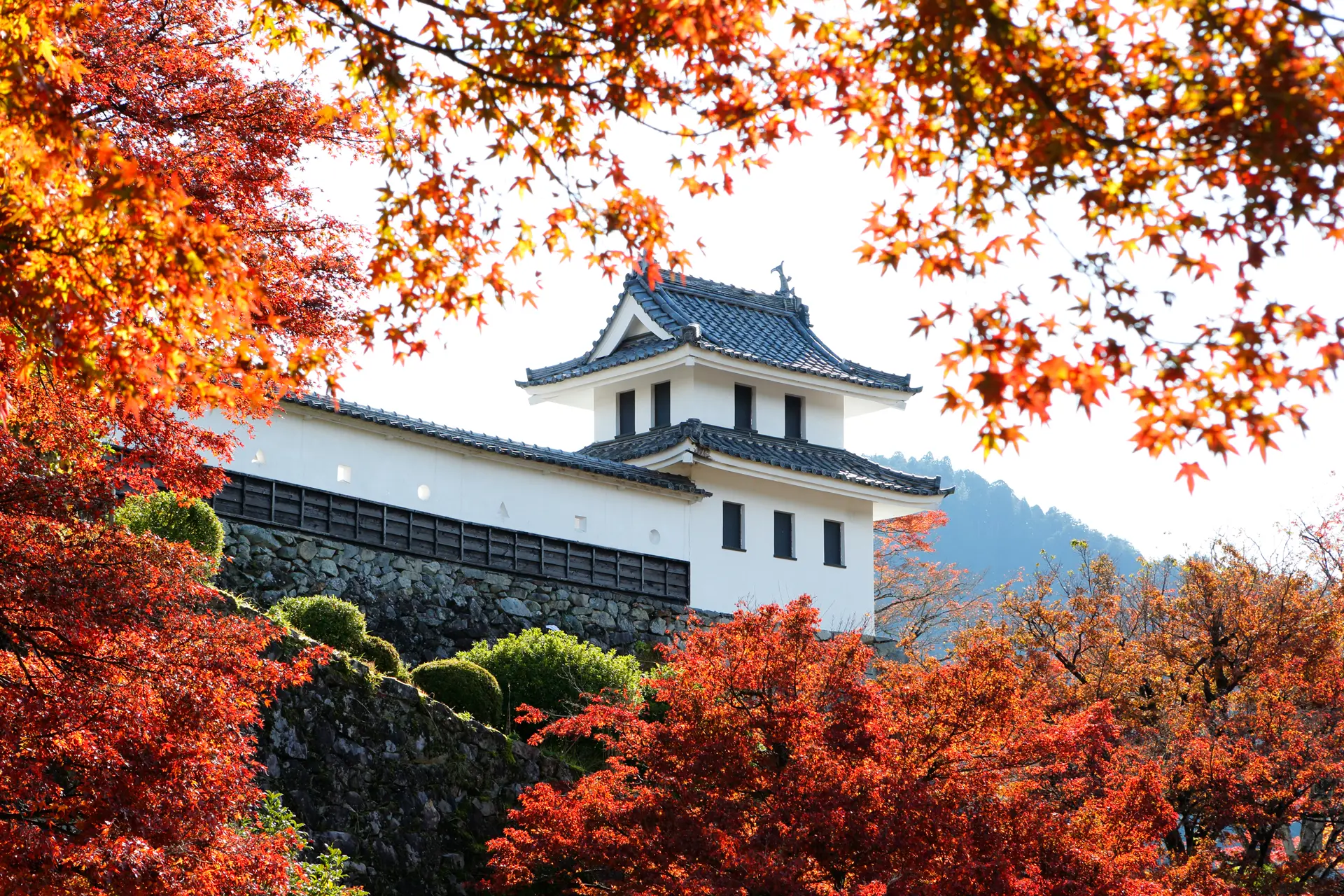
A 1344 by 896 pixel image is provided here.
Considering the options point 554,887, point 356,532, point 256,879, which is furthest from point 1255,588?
point 256,879

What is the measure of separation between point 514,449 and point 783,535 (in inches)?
231

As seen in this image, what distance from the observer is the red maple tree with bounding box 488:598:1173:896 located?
408 inches

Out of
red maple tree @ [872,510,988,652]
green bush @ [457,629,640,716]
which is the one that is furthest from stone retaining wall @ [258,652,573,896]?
red maple tree @ [872,510,988,652]

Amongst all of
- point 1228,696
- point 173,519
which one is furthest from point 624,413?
point 1228,696

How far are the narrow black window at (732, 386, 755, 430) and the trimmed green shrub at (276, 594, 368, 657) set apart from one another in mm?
11150

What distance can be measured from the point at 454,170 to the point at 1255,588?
13.2 m

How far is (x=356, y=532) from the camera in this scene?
19.1 m

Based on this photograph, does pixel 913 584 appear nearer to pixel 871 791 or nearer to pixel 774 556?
pixel 774 556

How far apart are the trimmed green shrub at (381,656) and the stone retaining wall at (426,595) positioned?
2779 millimetres

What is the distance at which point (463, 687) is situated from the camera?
50.0 ft

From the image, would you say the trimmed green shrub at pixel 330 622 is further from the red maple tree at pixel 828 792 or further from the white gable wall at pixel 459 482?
the red maple tree at pixel 828 792

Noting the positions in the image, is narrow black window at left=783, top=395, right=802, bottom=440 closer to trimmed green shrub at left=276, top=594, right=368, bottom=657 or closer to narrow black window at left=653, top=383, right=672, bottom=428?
narrow black window at left=653, top=383, right=672, bottom=428

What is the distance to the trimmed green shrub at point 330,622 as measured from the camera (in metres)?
14.9

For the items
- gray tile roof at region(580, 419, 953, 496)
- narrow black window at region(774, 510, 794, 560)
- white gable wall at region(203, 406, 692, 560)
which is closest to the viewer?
white gable wall at region(203, 406, 692, 560)
